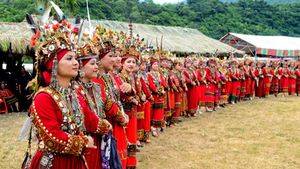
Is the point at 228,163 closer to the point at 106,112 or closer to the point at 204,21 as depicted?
the point at 106,112

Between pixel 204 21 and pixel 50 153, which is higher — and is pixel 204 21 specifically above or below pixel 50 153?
above

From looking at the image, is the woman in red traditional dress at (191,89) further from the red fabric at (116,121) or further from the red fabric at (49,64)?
the red fabric at (49,64)

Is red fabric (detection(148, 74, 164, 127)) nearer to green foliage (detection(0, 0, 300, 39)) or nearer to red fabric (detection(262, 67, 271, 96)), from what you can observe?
red fabric (detection(262, 67, 271, 96))

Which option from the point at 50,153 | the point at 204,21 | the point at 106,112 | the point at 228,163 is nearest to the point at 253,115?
the point at 228,163

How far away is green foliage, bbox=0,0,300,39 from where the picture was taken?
4103 centimetres

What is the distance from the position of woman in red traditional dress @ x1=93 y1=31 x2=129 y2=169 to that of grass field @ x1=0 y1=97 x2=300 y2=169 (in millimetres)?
2306

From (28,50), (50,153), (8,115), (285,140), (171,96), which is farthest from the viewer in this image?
(28,50)

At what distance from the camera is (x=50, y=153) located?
3930 mm

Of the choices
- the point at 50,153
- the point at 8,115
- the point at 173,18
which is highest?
the point at 173,18

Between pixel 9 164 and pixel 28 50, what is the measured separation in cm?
800

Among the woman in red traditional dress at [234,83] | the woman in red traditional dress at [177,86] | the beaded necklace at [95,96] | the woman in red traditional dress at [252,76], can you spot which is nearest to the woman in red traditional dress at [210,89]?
the woman in red traditional dress at [234,83]

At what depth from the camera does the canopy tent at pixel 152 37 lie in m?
15.4

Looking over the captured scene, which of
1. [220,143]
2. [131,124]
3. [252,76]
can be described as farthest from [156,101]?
[252,76]

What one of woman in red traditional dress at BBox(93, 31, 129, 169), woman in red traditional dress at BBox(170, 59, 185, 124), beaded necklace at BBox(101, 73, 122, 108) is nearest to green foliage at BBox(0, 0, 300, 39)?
woman in red traditional dress at BBox(170, 59, 185, 124)
